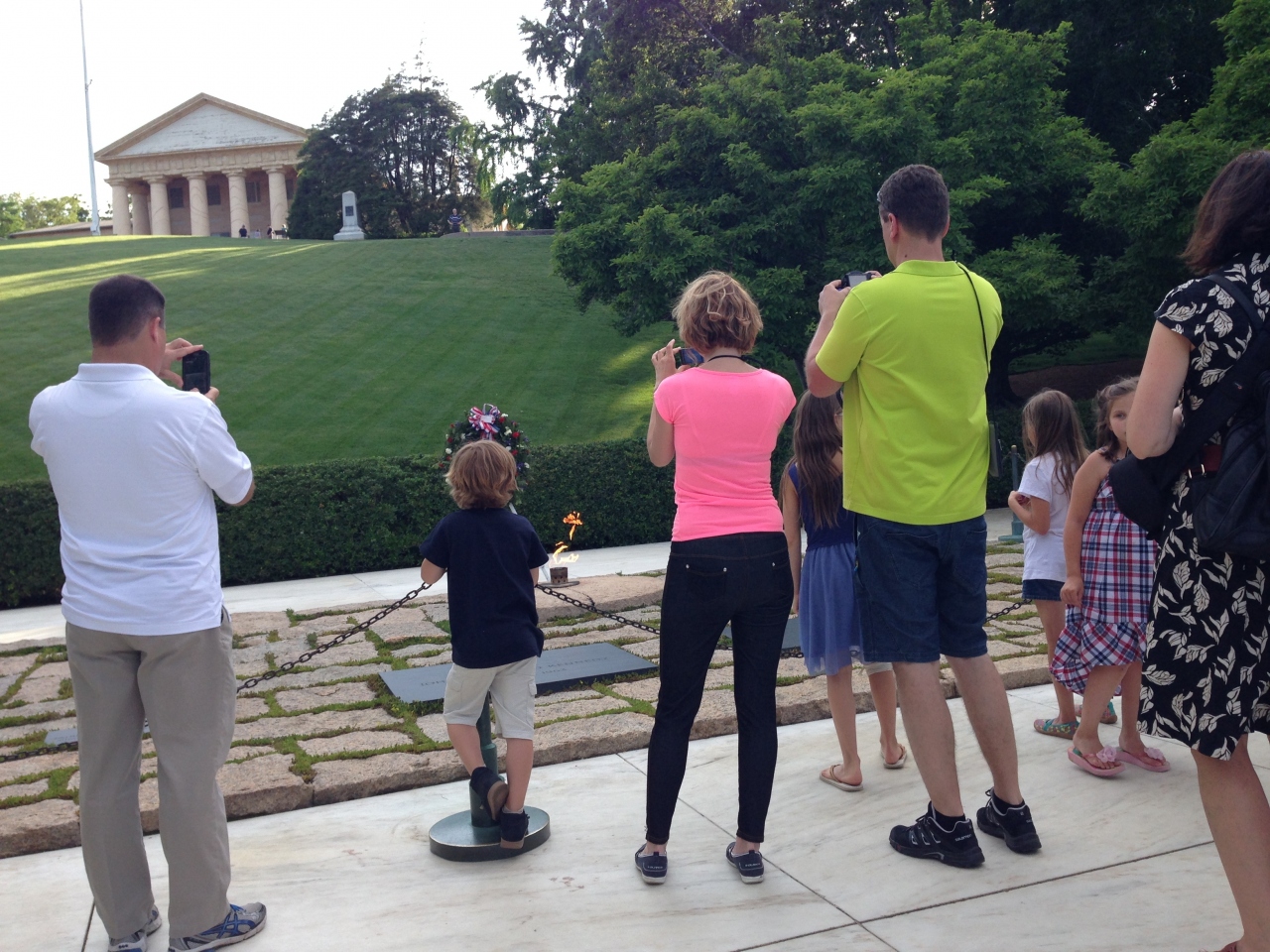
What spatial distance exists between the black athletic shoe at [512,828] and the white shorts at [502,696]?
27 centimetres

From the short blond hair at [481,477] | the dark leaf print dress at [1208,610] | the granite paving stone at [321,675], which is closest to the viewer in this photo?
the dark leaf print dress at [1208,610]

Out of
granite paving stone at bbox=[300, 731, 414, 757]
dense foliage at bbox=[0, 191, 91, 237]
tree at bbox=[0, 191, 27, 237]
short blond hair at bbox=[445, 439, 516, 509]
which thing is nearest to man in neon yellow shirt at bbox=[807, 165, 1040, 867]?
short blond hair at bbox=[445, 439, 516, 509]

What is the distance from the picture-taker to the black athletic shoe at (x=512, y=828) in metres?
3.64

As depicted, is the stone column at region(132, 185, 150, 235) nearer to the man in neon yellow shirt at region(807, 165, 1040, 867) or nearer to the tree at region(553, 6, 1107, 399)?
the tree at region(553, 6, 1107, 399)

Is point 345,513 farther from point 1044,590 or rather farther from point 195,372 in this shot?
point 1044,590

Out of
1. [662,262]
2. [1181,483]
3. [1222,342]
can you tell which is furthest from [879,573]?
[662,262]

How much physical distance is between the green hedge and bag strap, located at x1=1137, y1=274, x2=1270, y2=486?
311 inches

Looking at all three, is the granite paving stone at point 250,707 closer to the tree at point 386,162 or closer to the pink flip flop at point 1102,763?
the pink flip flop at point 1102,763

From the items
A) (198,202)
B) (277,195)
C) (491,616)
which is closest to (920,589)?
(491,616)

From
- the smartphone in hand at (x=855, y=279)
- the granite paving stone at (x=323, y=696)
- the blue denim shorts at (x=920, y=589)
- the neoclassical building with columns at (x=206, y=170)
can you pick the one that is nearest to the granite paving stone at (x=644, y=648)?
the granite paving stone at (x=323, y=696)

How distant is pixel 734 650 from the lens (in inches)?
132

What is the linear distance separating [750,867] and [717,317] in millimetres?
1804

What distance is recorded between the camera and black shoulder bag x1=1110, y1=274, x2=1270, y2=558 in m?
2.44

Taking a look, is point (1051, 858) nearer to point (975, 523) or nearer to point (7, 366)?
point (975, 523)
